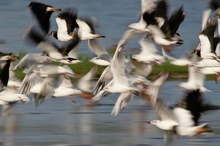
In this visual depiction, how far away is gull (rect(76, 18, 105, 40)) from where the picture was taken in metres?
16.7

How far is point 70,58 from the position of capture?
643 inches

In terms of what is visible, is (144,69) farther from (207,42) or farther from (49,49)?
(49,49)

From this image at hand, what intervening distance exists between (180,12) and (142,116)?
7.55 feet

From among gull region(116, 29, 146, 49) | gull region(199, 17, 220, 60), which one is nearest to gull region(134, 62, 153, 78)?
gull region(199, 17, 220, 60)

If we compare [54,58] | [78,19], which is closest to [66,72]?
[54,58]

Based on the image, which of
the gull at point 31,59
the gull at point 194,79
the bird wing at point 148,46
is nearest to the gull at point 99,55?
the bird wing at point 148,46

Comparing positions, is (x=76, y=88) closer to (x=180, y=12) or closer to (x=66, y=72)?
(x=66, y=72)

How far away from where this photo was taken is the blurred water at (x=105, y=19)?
2238 cm

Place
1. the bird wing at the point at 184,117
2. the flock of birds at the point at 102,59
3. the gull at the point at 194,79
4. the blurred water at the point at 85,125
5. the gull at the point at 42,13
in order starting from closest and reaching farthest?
the bird wing at the point at 184,117, the blurred water at the point at 85,125, the flock of birds at the point at 102,59, the gull at the point at 194,79, the gull at the point at 42,13

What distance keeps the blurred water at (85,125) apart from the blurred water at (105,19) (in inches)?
199

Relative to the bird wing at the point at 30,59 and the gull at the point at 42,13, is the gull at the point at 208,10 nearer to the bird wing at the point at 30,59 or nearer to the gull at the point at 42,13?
the gull at the point at 42,13

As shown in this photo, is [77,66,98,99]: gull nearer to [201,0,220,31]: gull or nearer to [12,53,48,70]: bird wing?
[12,53,48,70]: bird wing

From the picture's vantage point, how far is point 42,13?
16891 mm

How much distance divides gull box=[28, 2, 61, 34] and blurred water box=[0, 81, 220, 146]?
3.60 feet
